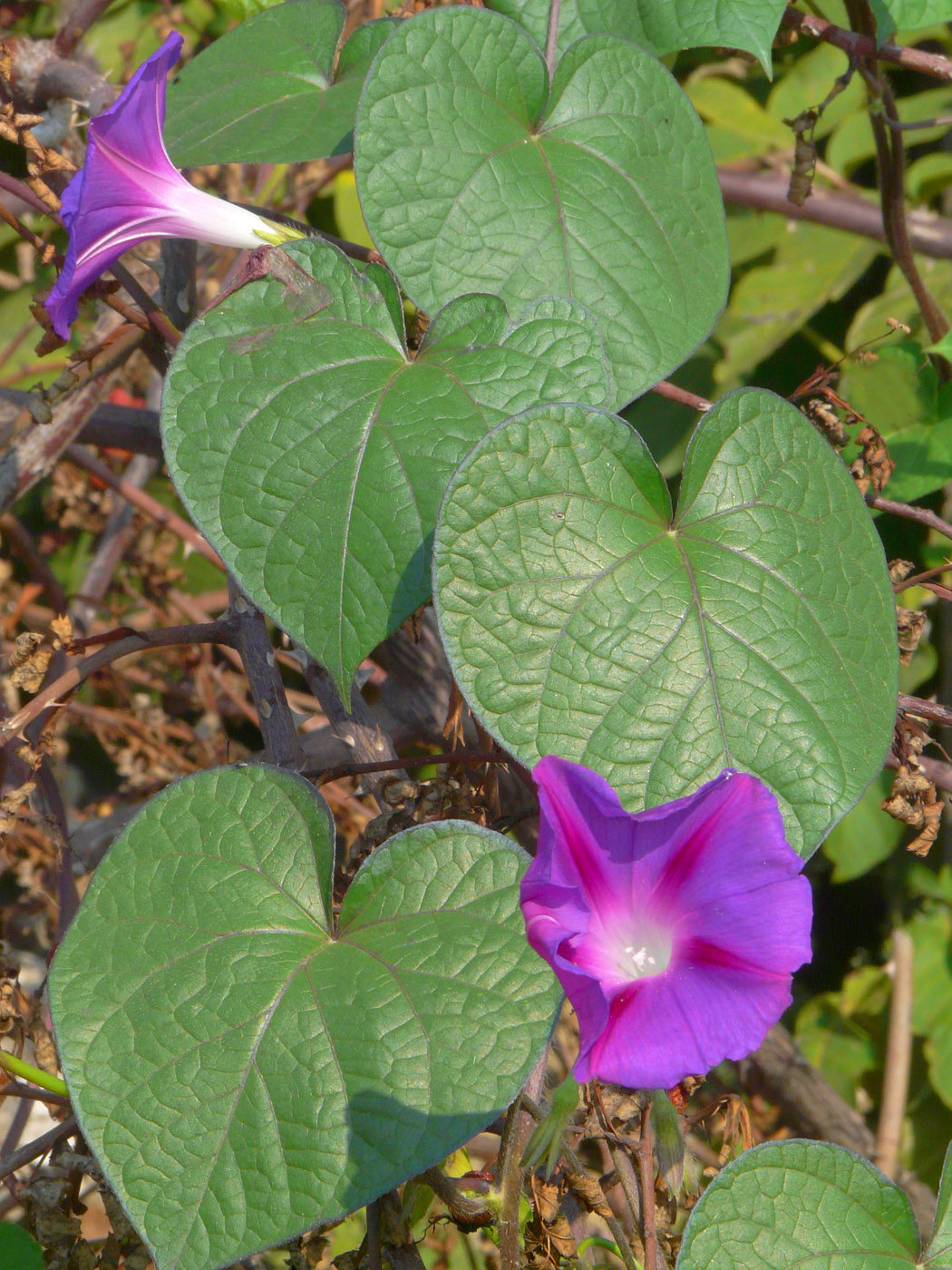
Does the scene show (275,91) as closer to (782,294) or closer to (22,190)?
(22,190)

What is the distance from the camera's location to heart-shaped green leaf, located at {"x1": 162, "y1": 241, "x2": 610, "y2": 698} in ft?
1.98

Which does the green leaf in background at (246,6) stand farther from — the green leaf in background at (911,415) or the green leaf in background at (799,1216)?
the green leaf in background at (799,1216)

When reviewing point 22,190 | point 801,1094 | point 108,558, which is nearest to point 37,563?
point 108,558

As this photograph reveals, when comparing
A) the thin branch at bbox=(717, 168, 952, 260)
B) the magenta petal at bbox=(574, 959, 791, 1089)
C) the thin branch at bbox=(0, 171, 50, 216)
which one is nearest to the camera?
the magenta petal at bbox=(574, 959, 791, 1089)

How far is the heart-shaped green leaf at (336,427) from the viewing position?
0.60 m

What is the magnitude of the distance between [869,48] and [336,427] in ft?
2.17

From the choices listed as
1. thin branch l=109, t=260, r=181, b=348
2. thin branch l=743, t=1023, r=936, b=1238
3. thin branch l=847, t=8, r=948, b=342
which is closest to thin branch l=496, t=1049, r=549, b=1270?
thin branch l=109, t=260, r=181, b=348

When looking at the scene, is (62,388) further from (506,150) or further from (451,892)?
(451,892)

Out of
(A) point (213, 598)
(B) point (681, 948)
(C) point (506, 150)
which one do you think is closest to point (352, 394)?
(C) point (506, 150)

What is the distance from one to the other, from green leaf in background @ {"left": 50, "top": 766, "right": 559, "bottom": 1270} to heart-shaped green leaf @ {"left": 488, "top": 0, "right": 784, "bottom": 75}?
553mm

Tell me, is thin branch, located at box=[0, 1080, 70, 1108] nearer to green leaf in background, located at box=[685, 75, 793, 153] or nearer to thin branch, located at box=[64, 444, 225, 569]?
thin branch, located at box=[64, 444, 225, 569]

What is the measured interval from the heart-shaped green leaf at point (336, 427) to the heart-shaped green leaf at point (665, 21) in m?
0.26

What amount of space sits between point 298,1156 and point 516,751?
0.22m

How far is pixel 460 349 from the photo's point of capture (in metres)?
0.67
